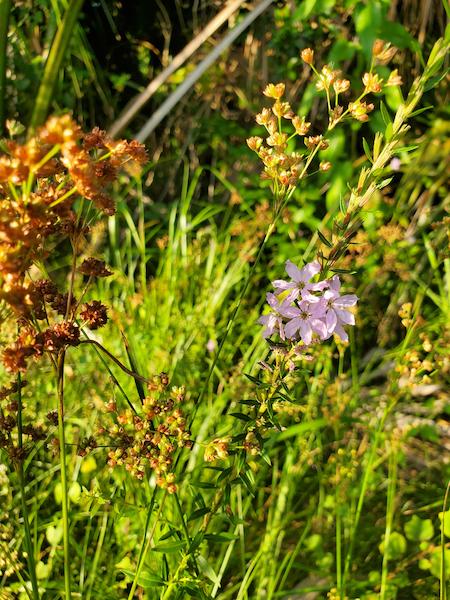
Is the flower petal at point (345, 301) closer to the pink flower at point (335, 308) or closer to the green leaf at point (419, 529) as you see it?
the pink flower at point (335, 308)

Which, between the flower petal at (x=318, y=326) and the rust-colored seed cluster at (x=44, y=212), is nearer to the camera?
the rust-colored seed cluster at (x=44, y=212)

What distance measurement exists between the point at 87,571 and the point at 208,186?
6.44ft

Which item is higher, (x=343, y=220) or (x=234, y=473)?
(x=343, y=220)

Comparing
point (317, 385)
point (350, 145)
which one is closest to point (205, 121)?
point (350, 145)

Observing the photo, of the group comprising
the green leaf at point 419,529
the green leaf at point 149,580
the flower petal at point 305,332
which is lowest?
the green leaf at point 149,580

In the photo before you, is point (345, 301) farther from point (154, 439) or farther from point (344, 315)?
point (154, 439)

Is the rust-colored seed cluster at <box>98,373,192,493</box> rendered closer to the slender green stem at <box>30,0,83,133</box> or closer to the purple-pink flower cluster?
the purple-pink flower cluster

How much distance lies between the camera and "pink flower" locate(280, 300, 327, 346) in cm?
85

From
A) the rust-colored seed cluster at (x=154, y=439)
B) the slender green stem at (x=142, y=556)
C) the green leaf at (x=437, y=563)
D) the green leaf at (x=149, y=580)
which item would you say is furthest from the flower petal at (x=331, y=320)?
the green leaf at (x=437, y=563)

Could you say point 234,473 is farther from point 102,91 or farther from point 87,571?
point 102,91

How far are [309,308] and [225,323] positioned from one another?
1.20 m

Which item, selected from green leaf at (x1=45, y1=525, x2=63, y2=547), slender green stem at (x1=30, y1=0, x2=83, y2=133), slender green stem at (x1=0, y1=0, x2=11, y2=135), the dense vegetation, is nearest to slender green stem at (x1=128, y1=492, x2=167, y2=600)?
the dense vegetation

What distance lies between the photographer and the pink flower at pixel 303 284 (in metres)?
0.85

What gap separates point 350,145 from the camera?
8.81 feet
